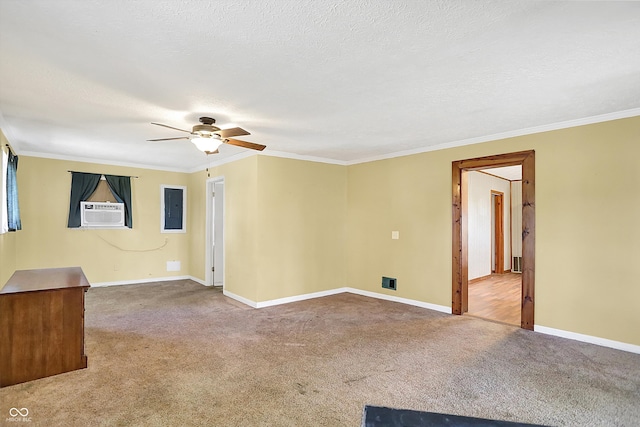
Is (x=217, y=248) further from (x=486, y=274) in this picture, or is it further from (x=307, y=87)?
(x=486, y=274)

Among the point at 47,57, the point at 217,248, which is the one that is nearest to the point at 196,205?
the point at 217,248

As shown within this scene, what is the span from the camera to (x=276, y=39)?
1.97 metres

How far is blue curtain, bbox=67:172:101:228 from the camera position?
586cm

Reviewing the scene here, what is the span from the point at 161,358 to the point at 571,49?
409 cm

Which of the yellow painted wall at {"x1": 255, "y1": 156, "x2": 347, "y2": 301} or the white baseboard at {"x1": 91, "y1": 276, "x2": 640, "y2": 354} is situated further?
the yellow painted wall at {"x1": 255, "y1": 156, "x2": 347, "y2": 301}

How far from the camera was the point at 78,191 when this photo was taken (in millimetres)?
5914

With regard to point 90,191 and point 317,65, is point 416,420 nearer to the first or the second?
point 317,65

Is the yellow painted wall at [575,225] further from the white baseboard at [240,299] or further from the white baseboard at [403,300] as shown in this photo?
the white baseboard at [240,299]

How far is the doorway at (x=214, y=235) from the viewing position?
255 inches

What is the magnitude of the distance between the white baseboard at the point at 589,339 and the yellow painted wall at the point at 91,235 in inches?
255

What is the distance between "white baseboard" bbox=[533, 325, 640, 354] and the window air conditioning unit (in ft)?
22.8

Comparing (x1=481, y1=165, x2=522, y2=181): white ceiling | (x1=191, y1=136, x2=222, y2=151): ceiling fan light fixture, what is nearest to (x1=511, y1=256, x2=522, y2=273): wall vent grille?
(x1=481, y1=165, x2=522, y2=181): white ceiling

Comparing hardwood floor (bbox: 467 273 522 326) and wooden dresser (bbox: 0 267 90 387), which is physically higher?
wooden dresser (bbox: 0 267 90 387)

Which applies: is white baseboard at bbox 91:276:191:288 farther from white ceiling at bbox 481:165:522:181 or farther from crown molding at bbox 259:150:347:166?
white ceiling at bbox 481:165:522:181
